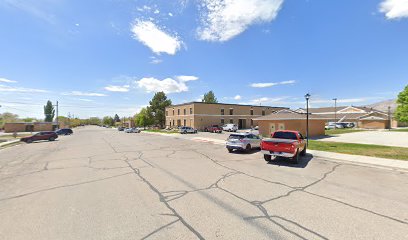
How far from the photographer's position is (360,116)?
201 ft

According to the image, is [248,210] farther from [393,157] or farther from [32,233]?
[393,157]

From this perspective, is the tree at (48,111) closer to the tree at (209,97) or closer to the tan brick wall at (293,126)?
the tree at (209,97)

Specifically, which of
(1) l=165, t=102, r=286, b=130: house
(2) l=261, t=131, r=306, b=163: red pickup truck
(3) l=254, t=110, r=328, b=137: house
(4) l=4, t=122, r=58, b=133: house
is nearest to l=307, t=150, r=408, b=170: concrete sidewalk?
(2) l=261, t=131, r=306, b=163: red pickup truck

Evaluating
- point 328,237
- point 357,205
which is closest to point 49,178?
point 328,237

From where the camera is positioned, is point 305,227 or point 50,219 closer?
point 305,227

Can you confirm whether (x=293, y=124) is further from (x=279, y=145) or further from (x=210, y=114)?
(x=210, y=114)

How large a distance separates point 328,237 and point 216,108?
4968 centimetres

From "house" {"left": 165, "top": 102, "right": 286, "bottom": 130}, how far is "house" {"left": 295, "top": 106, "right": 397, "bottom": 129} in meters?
14.6

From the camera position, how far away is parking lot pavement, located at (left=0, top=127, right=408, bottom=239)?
13.2ft

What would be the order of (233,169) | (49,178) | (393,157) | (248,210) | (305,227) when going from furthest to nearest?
(393,157)
(233,169)
(49,178)
(248,210)
(305,227)

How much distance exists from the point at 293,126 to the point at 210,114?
90.8ft

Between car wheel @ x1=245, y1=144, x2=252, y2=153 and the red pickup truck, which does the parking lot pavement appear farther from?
car wheel @ x1=245, y1=144, x2=252, y2=153

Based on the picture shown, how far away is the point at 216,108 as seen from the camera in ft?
174

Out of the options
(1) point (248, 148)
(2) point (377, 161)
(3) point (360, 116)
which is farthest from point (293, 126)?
(3) point (360, 116)
